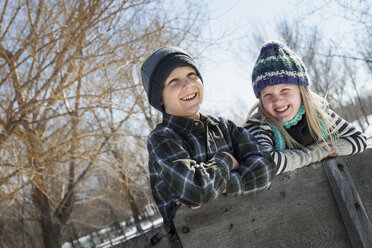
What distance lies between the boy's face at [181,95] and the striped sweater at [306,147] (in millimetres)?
475

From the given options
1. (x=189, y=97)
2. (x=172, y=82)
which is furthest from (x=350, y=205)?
(x=172, y=82)

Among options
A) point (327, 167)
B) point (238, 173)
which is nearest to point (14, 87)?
point (238, 173)

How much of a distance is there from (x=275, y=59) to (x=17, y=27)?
3744 mm

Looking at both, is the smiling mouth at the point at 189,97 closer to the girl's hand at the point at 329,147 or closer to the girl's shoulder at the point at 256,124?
the girl's shoulder at the point at 256,124

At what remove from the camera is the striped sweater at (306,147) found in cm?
155

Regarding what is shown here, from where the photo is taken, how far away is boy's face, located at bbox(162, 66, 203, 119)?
5.13 feet

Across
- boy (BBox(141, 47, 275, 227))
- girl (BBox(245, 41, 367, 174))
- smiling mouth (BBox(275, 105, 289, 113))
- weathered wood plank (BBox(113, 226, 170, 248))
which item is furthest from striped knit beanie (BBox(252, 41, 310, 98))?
weathered wood plank (BBox(113, 226, 170, 248))

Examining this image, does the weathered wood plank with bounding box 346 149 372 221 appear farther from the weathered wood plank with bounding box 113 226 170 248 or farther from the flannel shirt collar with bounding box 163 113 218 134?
the weathered wood plank with bounding box 113 226 170 248

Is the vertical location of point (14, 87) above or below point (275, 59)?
above

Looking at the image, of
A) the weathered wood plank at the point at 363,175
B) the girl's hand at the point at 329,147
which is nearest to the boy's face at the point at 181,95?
the girl's hand at the point at 329,147

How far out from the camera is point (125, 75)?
4496 mm

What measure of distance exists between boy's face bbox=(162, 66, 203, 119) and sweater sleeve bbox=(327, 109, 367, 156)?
2.53ft

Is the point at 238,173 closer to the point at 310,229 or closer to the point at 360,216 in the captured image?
the point at 310,229

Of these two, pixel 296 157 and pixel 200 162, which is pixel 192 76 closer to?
pixel 200 162
